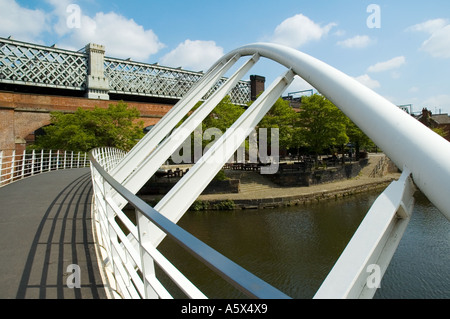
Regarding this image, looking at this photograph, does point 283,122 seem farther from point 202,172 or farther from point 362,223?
point 362,223

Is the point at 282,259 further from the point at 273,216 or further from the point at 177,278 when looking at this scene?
the point at 177,278

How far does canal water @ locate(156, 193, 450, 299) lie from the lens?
7547mm

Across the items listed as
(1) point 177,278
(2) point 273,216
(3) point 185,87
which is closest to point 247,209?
(2) point 273,216

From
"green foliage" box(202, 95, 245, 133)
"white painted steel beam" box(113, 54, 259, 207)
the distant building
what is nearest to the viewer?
"white painted steel beam" box(113, 54, 259, 207)

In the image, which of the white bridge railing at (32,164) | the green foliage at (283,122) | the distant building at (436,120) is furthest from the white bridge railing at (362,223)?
the distant building at (436,120)

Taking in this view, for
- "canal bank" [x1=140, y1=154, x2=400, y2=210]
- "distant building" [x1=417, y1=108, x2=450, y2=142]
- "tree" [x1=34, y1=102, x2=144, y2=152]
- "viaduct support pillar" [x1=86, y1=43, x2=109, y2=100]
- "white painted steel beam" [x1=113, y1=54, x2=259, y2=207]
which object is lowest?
"canal bank" [x1=140, y1=154, x2=400, y2=210]

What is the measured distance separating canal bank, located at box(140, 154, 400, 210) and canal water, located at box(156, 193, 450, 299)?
0.59m

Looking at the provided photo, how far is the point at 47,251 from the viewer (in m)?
2.78

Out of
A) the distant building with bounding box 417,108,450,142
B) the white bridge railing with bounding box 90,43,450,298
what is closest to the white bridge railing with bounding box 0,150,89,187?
the white bridge railing with bounding box 90,43,450,298

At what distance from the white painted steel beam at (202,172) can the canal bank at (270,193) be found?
1166 cm

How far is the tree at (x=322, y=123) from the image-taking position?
22484mm

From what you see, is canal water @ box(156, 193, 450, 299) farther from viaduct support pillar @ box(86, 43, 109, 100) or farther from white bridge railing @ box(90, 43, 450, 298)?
viaduct support pillar @ box(86, 43, 109, 100)

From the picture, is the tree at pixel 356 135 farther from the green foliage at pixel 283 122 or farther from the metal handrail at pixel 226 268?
the metal handrail at pixel 226 268

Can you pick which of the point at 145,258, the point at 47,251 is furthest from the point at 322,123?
the point at 145,258
